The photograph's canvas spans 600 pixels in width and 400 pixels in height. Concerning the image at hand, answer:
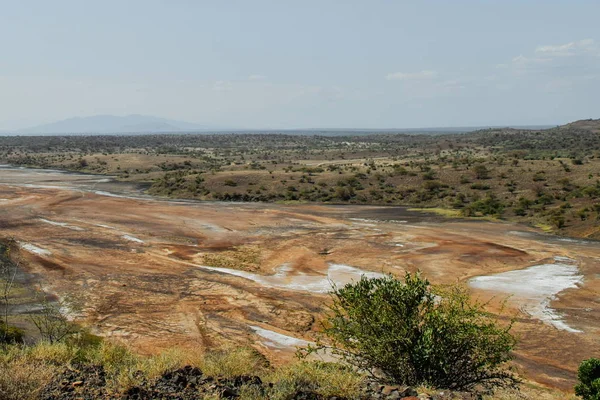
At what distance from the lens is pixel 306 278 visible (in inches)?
1127

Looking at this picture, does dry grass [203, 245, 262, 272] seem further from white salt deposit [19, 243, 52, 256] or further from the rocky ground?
the rocky ground

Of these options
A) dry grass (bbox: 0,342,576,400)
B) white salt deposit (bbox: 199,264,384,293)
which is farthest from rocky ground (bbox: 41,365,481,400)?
white salt deposit (bbox: 199,264,384,293)

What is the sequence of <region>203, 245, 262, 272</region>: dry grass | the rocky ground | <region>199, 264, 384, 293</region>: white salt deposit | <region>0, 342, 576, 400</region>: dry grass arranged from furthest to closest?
<region>203, 245, 262, 272</region>: dry grass, <region>199, 264, 384, 293</region>: white salt deposit, the rocky ground, <region>0, 342, 576, 400</region>: dry grass

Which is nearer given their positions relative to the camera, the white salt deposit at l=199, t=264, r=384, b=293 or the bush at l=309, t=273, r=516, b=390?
the bush at l=309, t=273, r=516, b=390

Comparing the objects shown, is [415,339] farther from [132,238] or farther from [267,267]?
[132,238]

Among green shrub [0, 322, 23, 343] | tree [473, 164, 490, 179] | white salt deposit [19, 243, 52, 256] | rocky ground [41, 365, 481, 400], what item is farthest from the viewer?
tree [473, 164, 490, 179]

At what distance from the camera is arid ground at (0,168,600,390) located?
20141mm

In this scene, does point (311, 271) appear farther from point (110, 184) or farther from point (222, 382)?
point (110, 184)

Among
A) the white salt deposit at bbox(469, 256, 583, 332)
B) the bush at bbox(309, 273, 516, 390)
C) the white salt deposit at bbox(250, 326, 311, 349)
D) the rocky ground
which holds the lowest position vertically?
the white salt deposit at bbox(469, 256, 583, 332)

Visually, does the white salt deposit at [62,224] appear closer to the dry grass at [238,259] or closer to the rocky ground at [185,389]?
the dry grass at [238,259]

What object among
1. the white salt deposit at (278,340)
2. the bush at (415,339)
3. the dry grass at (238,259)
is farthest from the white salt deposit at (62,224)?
the bush at (415,339)

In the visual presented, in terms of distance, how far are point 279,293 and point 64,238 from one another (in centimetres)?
1960

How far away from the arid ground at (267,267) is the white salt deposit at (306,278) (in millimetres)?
105

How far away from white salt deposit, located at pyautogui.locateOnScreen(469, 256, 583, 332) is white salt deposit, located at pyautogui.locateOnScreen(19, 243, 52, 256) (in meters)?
25.2
